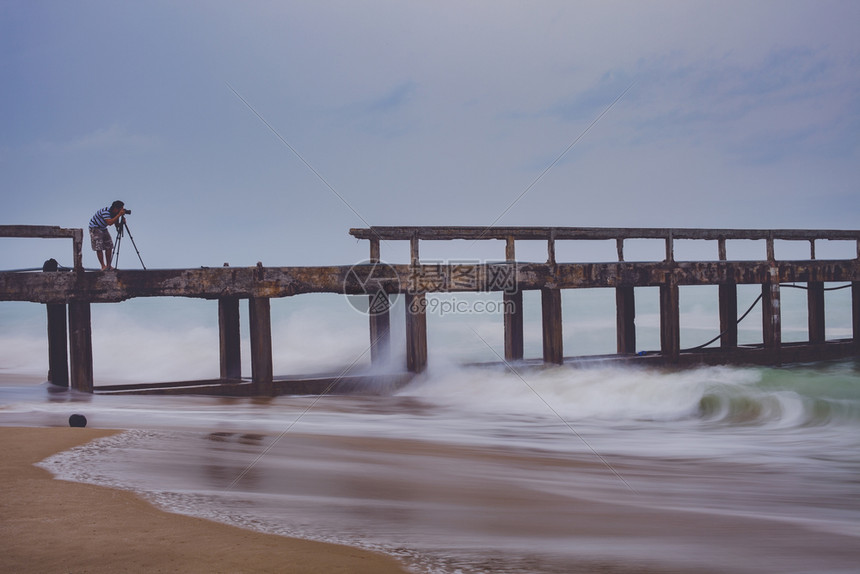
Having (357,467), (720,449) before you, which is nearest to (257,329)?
(357,467)

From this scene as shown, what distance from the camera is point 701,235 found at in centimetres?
1424

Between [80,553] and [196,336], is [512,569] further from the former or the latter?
Result: [196,336]

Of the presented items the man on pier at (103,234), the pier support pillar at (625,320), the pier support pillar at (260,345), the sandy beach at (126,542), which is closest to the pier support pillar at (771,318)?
the pier support pillar at (625,320)

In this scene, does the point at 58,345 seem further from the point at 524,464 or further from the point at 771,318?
the point at 771,318

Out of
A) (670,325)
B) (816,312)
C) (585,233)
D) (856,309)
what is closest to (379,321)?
(585,233)

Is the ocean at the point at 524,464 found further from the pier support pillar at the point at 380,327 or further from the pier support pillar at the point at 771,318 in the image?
the pier support pillar at the point at 771,318

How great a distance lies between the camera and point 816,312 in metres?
17.5

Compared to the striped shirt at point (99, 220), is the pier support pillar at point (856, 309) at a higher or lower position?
lower

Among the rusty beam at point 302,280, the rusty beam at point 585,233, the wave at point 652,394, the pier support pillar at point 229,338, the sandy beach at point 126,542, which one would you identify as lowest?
the wave at point 652,394

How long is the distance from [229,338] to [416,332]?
3205 millimetres

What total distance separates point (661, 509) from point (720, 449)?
3.26 metres

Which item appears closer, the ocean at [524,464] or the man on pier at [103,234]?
the ocean at [524,464]

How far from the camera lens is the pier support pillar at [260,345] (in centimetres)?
1129

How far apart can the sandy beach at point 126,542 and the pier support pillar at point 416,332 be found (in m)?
7.67
